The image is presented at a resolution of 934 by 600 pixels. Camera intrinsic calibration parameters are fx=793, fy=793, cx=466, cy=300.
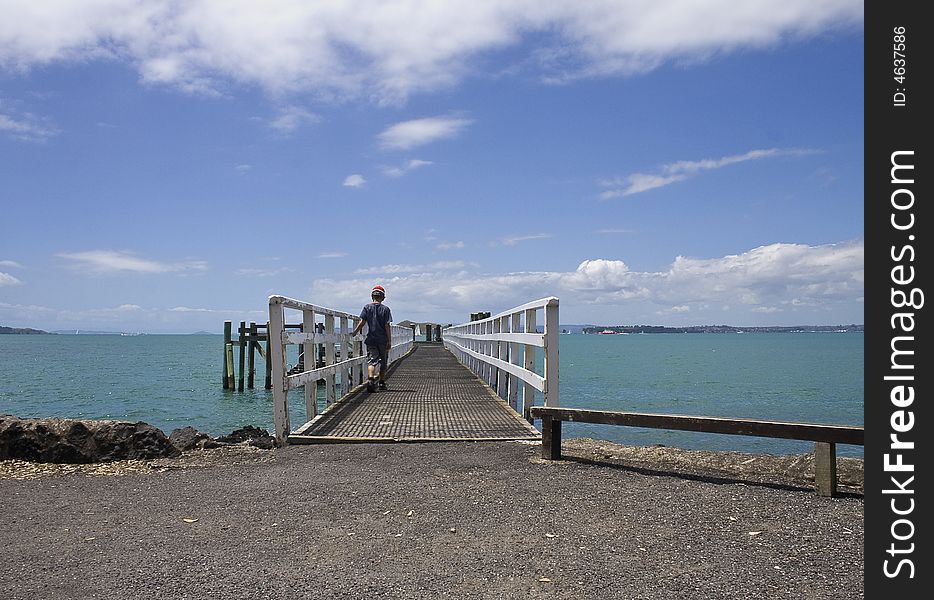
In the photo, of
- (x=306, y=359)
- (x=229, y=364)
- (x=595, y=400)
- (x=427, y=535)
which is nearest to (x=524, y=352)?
(x=306, y=359)

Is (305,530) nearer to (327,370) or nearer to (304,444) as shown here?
(304,444)

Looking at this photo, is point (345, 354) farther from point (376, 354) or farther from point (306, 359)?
point (306, 359)

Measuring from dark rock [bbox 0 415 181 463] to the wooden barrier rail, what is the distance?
3.53 metres

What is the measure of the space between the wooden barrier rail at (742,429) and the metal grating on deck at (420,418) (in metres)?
1.05

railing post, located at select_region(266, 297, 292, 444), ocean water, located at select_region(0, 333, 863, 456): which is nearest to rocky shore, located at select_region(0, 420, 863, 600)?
railing post, located at select_region(266, 297, 292, 444)

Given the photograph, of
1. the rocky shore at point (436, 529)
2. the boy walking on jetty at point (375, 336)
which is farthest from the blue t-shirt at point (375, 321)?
the rocky shore at point (436, 529)

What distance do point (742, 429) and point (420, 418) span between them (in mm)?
4228

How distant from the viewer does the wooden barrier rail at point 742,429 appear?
4.99 meters

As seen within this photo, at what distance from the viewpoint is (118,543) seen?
13.6 ft

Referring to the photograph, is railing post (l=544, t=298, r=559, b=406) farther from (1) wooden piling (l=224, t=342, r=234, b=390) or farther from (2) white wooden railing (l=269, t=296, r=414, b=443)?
(1) wooden piling (l=224, t=342, r=234, b=390)

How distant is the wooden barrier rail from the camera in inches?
196

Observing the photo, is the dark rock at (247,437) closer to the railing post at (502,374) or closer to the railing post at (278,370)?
the railing post at (278,370)

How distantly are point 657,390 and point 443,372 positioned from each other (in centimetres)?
2292
